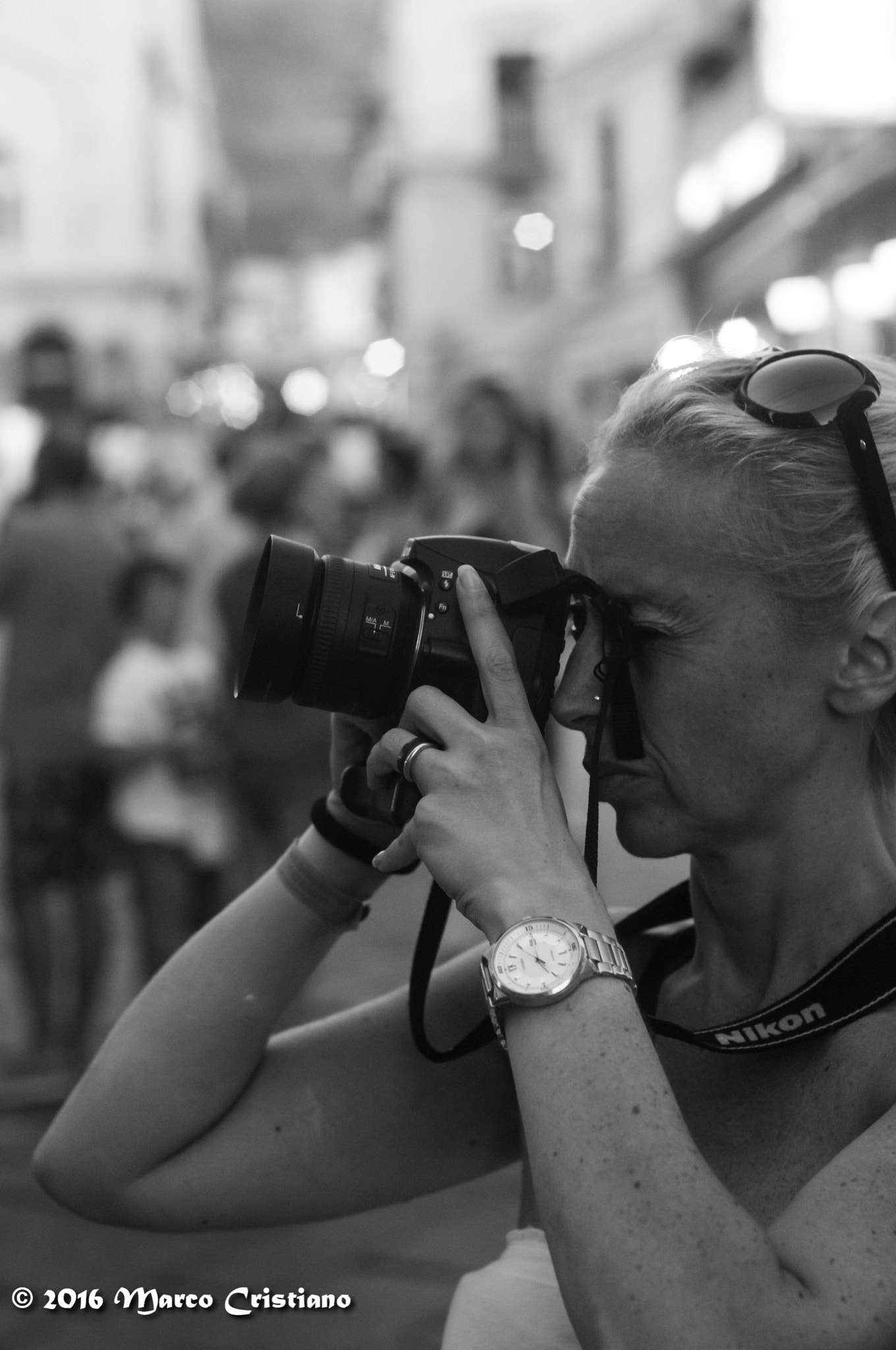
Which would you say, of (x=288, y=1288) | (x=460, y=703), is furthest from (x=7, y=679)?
(x=460, y=703)

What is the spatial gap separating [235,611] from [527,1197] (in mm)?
2614

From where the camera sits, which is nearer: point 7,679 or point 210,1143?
point 210,1143

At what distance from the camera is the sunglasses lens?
126cm

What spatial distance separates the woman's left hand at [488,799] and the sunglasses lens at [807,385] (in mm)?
285

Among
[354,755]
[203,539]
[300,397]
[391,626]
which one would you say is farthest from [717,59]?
[391,626]

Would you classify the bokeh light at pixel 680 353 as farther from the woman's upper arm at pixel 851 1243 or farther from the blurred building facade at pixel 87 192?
the blurred building facade at pixel 87 192

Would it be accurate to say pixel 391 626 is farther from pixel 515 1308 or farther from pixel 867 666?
pixel 515 1308

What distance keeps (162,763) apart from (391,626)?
2544 mm

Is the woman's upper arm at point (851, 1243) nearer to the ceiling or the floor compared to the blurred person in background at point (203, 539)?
nearer to the ceiling

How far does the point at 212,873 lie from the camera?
395 centimetres

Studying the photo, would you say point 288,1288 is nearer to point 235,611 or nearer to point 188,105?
point 235,611

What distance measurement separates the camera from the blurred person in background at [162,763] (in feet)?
12.4

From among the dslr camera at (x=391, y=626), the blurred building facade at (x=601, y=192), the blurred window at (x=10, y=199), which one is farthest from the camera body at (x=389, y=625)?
the blurred window at (x=10, y=199)

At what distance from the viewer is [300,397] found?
2169 cm
